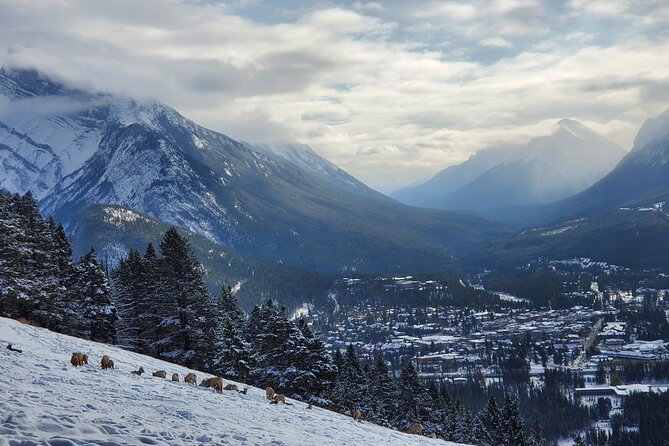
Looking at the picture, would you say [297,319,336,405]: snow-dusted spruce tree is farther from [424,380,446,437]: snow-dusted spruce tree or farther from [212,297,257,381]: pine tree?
[424,380,446,437]: snow-dusted spruce tree

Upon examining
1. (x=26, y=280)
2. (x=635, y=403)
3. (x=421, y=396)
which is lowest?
(x=635, y=403)

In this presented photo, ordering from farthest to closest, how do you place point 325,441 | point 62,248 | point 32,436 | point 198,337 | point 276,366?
1. point 62,248
2. point 276,366
3. point 198,337
4. point 325,441
5. point 32,436

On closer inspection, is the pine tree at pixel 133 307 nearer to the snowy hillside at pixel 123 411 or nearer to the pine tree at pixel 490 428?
the snowy hillside at pixel 123 411

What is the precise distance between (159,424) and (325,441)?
755 cm

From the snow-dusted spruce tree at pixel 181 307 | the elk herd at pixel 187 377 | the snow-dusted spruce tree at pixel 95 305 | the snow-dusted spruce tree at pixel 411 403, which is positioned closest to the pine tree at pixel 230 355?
the snow-dusted spruce tree at pixel 181 307

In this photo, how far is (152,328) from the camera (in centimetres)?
5084

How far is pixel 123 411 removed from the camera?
765 inches

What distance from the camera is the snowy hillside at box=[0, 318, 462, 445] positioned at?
1603 centimetres

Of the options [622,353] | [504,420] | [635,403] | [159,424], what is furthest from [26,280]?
[622,353]

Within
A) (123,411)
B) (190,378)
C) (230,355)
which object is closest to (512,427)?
(230,355)

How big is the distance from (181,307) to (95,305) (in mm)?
10210

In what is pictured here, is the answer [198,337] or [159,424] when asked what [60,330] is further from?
[159,424]

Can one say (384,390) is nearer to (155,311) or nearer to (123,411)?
(155,311)

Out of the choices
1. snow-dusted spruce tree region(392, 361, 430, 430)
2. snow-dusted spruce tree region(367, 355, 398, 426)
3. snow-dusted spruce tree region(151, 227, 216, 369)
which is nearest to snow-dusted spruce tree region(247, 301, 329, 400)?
snow-dusted spruce tree region(151, 227, 216, 369)
